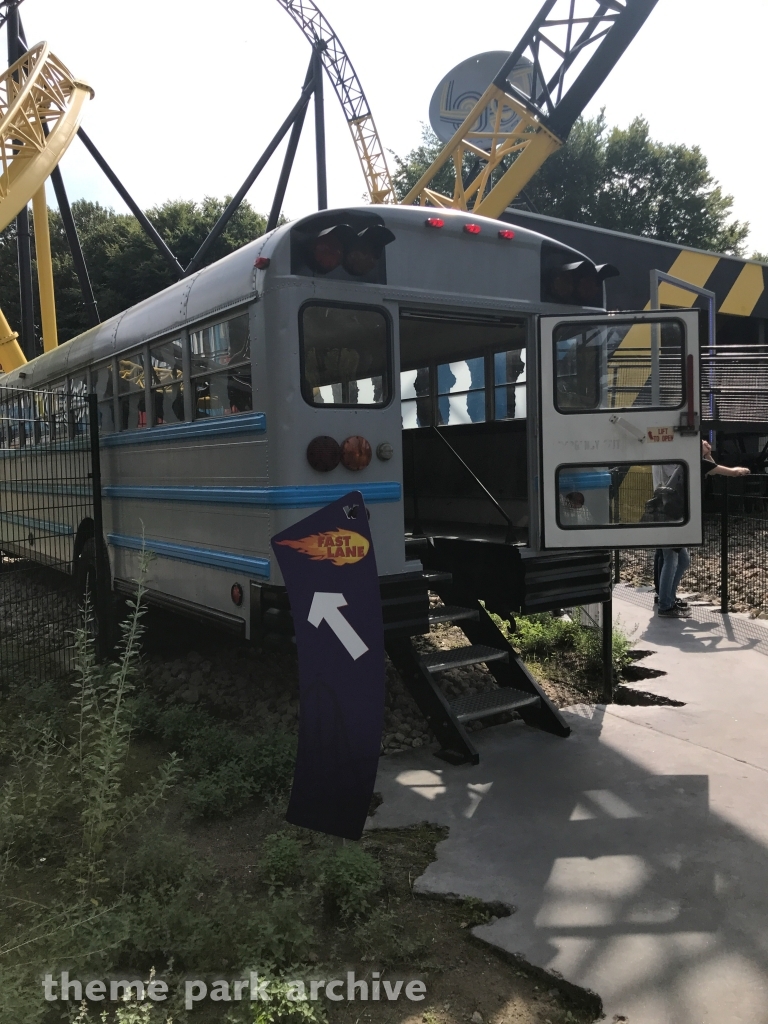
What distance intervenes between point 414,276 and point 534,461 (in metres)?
1.43

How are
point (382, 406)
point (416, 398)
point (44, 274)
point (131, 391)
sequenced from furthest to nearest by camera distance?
point (44, 274)
point (416, 398)
point (131, 391)
point (382, 406)

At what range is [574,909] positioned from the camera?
10.2ft

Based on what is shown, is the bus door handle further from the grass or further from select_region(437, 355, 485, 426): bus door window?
the grass

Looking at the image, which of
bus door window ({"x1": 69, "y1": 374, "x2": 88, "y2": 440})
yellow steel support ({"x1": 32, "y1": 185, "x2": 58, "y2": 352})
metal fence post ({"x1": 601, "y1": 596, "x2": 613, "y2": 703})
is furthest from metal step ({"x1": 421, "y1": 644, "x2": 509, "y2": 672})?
yellow steel support ({"x1": 32, "y1": 185, "x2": 58, "y2": 352})

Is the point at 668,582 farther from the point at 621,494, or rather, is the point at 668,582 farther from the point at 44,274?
the point at 44,274

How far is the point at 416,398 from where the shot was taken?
7195mm

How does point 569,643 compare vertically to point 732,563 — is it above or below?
below

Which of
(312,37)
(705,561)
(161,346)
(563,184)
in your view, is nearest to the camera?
(161,346)

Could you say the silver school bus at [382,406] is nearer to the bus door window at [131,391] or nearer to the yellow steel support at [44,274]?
the bus door window at [131,391]

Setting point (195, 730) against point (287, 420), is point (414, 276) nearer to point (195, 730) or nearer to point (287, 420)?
point (287, 420)

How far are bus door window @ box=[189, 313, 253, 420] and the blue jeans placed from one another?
4838 millimetres

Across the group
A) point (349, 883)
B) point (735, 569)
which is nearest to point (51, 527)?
point (349, 883)

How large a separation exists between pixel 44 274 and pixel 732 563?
1582cm

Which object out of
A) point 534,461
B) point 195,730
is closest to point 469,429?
point 534,461
